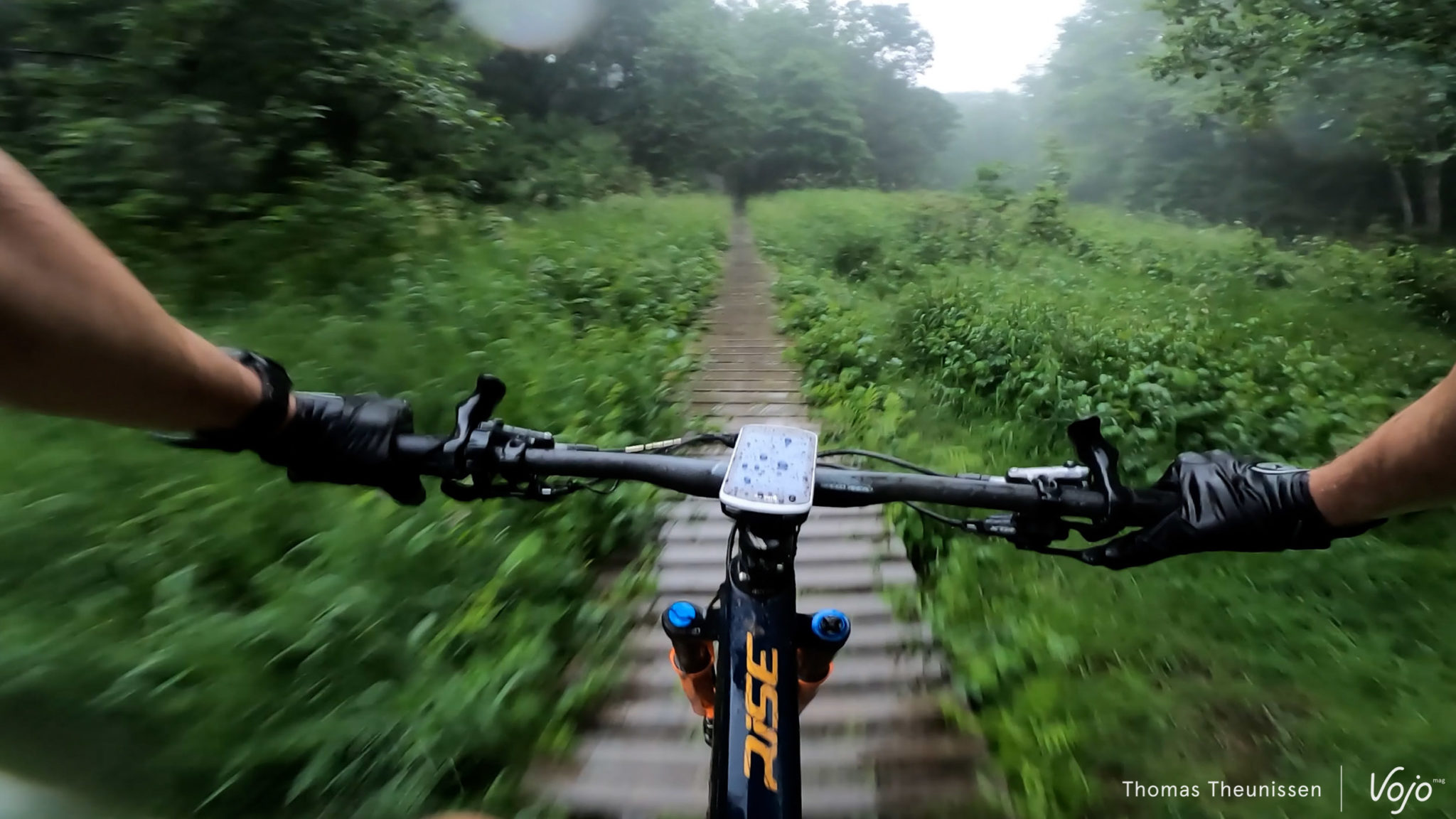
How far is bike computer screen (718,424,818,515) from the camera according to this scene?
0.96 m

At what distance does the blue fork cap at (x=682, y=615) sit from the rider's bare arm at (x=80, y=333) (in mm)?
778

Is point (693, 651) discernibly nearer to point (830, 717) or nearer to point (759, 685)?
point (759, 685)

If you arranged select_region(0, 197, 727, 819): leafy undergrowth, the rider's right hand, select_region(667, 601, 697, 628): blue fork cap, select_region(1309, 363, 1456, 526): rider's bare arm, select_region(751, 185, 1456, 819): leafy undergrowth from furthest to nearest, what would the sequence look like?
select_region(751, 185, 1456, 819): leafy undergrowth, select_region(0, 197, 727, 819): leafy undergrowth, select_region(667, 601, 697, 628): blue fork cap, the rider's right hand, select_region(1309, 363, 1456, 526): rider's bare arm

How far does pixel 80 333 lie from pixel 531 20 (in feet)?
24.0

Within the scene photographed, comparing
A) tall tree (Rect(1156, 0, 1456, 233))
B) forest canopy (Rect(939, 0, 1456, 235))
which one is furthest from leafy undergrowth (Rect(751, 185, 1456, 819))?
tall tree (Rect(1156, 0, 1456, 233))

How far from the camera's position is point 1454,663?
2426 millimetres

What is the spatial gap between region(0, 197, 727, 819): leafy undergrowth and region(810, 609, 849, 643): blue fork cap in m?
1.19

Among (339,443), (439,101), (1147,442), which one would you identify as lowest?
(1147,442)

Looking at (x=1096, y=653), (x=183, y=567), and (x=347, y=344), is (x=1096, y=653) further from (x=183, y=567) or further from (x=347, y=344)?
(x=347, y=344)

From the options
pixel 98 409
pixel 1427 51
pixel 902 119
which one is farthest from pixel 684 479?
pixel 902 119

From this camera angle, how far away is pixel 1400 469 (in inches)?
33.2

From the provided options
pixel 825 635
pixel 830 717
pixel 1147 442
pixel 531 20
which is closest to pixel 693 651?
pixel 825 635

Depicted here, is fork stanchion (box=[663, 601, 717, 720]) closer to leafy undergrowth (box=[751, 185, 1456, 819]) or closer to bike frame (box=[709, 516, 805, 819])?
bike frame (box=[709, 516, 805, 819])

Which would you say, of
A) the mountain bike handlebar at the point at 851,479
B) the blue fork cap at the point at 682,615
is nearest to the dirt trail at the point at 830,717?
the blue fork cap at the point at 682,615
